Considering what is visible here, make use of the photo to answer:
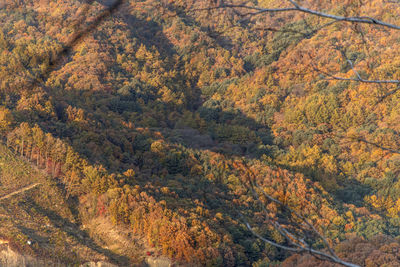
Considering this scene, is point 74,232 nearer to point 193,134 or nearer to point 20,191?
point 20,191

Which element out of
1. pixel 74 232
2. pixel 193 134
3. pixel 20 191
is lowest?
pixel 74 232

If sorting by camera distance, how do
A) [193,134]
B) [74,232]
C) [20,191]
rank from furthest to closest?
[193,134], [20,191], [74,232]

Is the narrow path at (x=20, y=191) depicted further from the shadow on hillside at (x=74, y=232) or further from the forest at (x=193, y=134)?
the shadow on hillside at (x=74, y=232)

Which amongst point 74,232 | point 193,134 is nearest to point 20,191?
point 74,232

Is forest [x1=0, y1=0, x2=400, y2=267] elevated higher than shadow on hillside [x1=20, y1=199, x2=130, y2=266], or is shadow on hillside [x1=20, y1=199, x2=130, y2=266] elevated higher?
forest [x1=0, y1=0, x2=400, y2=267]

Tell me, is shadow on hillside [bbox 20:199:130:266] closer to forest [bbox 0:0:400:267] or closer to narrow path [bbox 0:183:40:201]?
forest [bbox 0:0:400:267]

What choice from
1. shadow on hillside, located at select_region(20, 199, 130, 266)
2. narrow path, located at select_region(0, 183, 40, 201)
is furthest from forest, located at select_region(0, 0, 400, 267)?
narrow path, located at select_region(0, 183, 40, 201)

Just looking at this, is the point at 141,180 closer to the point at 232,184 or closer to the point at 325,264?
the point at 232,184

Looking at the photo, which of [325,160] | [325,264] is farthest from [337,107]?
[325,264]
